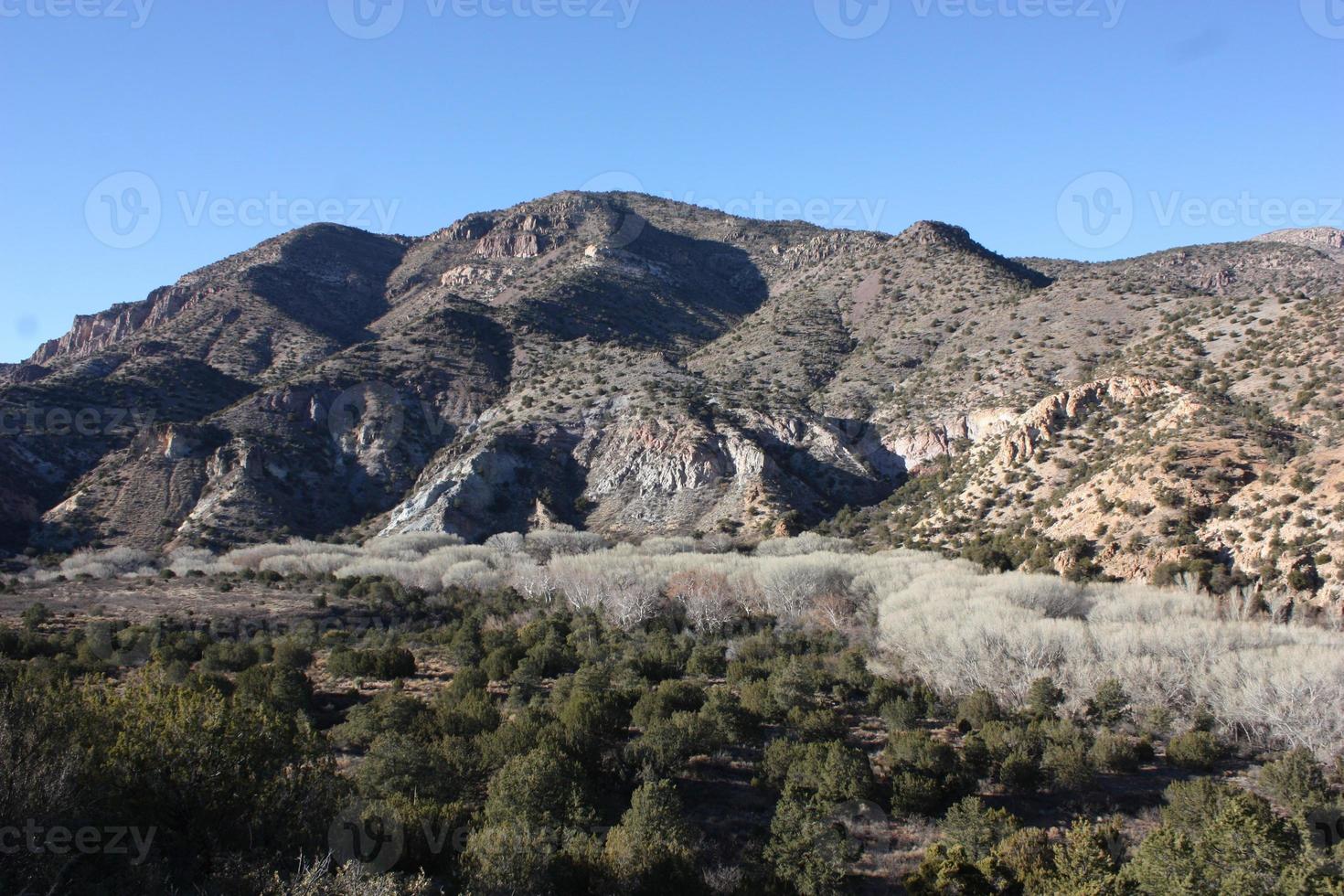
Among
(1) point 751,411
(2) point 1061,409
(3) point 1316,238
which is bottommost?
(2) point 1061,409

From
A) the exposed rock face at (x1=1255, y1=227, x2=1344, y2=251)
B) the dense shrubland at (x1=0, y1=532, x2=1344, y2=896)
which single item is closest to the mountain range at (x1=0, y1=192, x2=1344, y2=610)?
the dense shrubland at (x1=0, y1=532, x2=1344, y2=896)

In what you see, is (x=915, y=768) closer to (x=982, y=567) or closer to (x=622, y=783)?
(x=622, y=783)

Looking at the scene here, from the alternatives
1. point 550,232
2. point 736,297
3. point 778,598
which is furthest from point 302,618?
point 550,232

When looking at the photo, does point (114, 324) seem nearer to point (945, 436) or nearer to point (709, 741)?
point (945, 436)

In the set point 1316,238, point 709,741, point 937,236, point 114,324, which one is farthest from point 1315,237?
point 114,324

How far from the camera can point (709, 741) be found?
20.7 meters

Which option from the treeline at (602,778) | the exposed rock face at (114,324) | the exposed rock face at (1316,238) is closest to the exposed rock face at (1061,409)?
the treeline at (602,778)

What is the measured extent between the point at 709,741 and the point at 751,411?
3998cm

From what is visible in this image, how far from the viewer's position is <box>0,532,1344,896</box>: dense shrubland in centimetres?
1151

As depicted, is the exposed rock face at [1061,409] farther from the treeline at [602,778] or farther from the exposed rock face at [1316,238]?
the exposed rock face at [1316,238]

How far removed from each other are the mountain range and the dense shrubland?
839 cm

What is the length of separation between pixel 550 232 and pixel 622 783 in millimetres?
93943

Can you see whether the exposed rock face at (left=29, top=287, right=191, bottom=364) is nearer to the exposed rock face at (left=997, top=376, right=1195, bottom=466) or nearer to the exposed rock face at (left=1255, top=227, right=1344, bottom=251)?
the exposed rock face at (left=997, top=376, right=1195, bottom=466)

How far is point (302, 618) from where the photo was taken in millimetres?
36812
